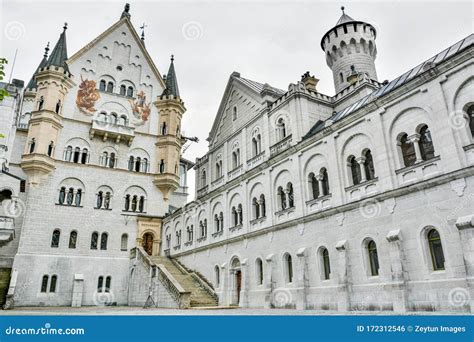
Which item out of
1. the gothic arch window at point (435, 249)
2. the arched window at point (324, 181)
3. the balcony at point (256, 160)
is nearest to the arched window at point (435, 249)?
the gothic arch window at point (435, 249)

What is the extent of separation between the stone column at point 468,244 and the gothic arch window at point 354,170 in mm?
6340

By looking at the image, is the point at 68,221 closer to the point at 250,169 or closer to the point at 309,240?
the point at 250,169

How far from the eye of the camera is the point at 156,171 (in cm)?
4256

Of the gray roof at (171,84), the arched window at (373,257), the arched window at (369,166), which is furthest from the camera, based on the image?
the gray roof at (171,84)

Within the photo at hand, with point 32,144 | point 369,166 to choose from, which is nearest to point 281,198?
point 369,166

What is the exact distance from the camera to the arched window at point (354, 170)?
2011cm

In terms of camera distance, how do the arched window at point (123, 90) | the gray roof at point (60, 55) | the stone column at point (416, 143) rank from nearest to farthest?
the stone column at point (416, 143) < the gray roof at point (60, 55) < the arched window at point (123, 90)

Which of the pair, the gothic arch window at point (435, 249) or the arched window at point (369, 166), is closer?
the gothic arch window at point (435, 249)

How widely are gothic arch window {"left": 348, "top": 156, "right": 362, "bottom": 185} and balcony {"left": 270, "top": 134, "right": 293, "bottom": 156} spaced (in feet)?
20.5

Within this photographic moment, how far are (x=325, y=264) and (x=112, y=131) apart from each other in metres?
29.5

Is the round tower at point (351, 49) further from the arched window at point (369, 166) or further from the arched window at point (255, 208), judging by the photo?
the arched window at point (369, 166)

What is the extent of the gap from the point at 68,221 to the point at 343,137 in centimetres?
2888

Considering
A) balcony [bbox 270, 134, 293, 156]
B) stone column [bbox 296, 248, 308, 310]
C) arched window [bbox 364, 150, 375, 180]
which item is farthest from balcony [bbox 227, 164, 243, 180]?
arched window [bbox 364, 150, 375, 180]

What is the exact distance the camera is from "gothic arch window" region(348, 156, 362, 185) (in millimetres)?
20103
